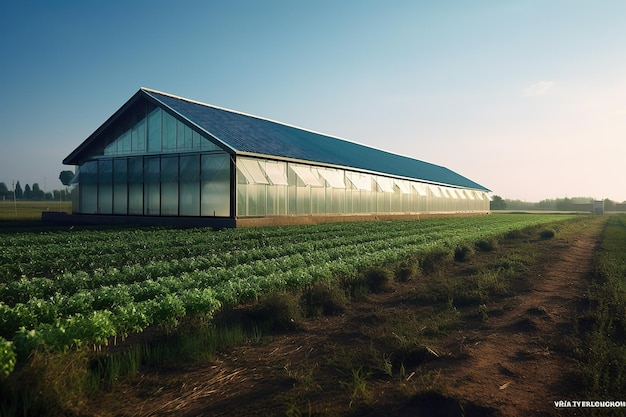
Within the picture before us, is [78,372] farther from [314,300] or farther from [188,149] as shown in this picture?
[188,149]

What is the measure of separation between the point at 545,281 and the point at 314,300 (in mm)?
8256

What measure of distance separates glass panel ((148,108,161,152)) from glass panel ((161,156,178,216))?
172cm

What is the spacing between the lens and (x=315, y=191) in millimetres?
37844

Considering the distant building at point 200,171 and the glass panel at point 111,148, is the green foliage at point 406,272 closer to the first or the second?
the distant building at point 200,171

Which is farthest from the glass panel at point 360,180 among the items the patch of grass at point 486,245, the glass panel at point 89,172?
the glass panel at point 89,172

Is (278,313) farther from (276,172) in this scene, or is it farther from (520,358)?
(276,172)

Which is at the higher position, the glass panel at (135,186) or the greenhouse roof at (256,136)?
the greenhouse roof at (256,136)

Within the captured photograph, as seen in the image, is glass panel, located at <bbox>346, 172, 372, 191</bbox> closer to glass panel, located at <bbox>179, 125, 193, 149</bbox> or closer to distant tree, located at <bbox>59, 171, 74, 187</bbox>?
glass panel, located at <bbox>179, 125, 193, 149</bbox>

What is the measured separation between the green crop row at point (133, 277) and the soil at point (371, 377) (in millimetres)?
1310

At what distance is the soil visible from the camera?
18.1ft

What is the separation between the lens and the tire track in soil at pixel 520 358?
5688 millimetres

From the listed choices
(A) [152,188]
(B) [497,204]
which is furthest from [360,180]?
(B) [497,204]

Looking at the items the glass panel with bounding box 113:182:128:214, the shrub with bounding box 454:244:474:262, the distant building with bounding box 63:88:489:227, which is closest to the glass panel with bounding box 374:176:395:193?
the distant building with bounding box 63:88:489:227

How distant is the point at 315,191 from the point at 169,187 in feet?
38.5
